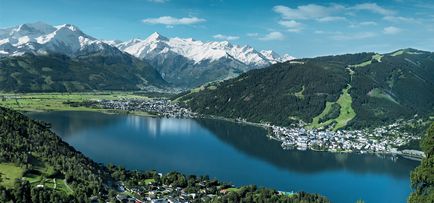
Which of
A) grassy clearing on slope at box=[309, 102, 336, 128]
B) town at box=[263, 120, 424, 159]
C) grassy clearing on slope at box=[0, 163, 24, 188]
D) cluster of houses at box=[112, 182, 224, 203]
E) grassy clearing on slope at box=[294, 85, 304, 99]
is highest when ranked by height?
grassy clearing on slope at box=[294, 85, 304, 99]

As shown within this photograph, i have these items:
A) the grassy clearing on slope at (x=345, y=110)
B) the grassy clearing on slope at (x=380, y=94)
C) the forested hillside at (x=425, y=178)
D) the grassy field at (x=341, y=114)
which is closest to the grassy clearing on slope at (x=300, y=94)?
the grassy field at (x=341, y=114)

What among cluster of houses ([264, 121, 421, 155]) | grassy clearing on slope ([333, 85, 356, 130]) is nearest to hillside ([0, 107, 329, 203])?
cluster of houses ([264, 121, 421, 155])

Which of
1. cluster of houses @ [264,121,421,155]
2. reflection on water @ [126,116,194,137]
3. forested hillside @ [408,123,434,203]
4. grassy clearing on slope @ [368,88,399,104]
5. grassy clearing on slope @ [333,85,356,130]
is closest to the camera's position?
forested hillside @ [408,123,434,203]

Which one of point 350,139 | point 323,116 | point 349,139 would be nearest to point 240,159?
point 349,139

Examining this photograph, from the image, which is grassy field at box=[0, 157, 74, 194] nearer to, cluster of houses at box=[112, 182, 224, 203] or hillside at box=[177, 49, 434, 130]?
cluster of houses at box=[112, 182, 224, 203]

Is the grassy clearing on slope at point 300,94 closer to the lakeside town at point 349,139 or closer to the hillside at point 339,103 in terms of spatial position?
the hillside at point 339,103

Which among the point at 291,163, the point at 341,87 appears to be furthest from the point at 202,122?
the point at 291,163

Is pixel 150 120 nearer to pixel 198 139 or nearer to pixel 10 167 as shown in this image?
pixel 198 139
